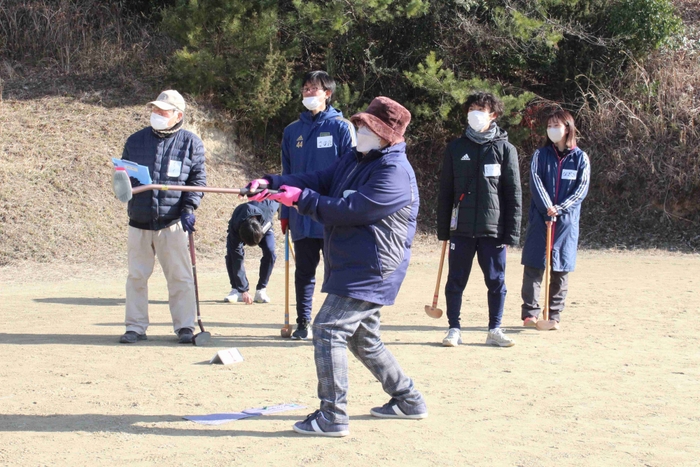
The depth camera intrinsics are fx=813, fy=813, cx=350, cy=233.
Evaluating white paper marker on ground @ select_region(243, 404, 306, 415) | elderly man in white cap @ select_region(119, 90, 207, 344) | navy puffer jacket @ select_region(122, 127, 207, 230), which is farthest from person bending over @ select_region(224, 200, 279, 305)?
white paper marker on ground @ select_region(243, 404, 306, 415)


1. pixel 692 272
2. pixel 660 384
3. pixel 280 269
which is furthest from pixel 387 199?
pixel 692 272

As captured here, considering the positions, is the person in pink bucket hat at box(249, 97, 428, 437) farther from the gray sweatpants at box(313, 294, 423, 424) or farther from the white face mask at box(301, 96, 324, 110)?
the white face mask at box(301, 96, 324, 110)

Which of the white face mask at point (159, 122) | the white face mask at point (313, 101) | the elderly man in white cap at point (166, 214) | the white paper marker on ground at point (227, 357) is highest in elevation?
the white face mask at point (313, 101)

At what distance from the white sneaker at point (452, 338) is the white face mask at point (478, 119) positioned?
1734 millimetres

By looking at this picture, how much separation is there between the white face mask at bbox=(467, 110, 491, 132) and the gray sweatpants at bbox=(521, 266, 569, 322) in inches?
71.5

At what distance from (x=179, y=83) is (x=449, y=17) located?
607 cm

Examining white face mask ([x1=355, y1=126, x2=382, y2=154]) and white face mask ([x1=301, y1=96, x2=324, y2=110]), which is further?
white face mask ([x1=301, y1=96, x2=324, y2=110])

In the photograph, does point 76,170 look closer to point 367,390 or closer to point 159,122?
point 159,122

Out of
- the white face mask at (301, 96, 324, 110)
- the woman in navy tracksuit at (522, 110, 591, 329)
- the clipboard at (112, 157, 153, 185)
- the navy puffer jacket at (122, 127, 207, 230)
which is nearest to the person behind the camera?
the clipboard at (112, 157, 153, 185)

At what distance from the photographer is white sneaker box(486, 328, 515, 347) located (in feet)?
22.6

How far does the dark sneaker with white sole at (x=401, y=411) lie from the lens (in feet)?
15.8

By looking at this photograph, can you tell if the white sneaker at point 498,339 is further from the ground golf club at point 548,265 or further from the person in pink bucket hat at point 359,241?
the person in pink bucket hat at point 359,241

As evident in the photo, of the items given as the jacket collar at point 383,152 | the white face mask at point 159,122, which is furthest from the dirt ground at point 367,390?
the white face mask at point 159,122

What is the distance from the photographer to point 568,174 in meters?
7.93
